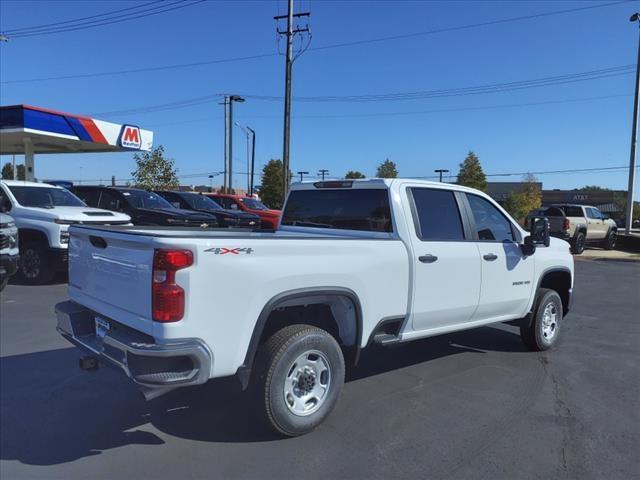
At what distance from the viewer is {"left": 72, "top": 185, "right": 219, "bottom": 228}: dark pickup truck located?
12.9 metres

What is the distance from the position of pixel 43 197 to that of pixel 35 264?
5.18 feet

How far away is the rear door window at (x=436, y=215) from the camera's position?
192 inches

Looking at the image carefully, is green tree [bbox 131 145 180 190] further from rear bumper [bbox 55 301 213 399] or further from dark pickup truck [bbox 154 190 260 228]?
rear bumper [bbox 55 301 213 399]

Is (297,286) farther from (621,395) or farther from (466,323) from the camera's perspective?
(621,395)

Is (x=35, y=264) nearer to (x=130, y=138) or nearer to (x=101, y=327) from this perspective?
(x=101, y=327)

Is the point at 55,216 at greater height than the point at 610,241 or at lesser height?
greater

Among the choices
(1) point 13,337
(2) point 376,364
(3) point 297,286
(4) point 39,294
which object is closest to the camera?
(3) point 297,286

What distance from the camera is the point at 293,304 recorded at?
3863mm

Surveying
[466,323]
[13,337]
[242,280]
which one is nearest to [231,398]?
[242,280]

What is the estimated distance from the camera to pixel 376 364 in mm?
5688

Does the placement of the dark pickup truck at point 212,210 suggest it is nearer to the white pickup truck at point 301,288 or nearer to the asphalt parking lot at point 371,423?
the asphalt parking lot at point 371,423

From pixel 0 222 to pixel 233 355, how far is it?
21.8ft

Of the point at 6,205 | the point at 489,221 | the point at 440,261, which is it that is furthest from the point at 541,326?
the point at 6,205

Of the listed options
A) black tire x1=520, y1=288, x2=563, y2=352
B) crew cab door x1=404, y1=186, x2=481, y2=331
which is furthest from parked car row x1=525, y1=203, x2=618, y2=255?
crew cab door x1=404, y1=186, x2=481, y2=331
